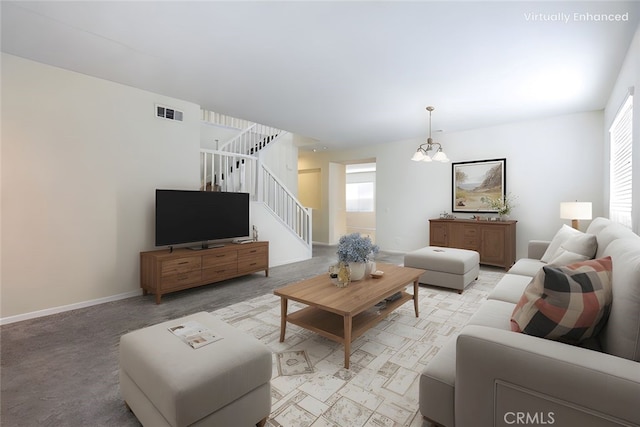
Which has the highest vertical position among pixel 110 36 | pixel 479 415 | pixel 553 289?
pixel 110 36

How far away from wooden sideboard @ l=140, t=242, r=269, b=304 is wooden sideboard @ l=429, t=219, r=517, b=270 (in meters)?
3.62

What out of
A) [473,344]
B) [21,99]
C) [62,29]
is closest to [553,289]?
[473,344]

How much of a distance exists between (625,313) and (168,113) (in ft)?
15.8

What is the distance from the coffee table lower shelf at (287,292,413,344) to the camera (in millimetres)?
2236

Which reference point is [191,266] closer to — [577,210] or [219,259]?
[219,259]

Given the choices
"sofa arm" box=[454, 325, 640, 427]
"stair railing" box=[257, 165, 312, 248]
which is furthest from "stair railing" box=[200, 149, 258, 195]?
"sofa arm" box=[454, 325, 640, 427]

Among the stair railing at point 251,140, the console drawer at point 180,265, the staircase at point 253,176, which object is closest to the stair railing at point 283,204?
the staircase at point 253,176

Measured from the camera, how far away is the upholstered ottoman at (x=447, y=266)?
3768 mm

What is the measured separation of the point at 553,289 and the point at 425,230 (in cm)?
525

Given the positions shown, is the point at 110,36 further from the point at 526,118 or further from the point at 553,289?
the point at 526,118

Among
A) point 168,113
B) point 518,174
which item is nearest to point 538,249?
point 518,174

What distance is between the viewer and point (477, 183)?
562 centimetres

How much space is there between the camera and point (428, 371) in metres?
1.44

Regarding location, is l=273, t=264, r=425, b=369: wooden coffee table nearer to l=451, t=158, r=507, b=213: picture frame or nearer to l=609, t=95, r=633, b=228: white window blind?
l=609, t=95, r=633, b=228: white window blind
